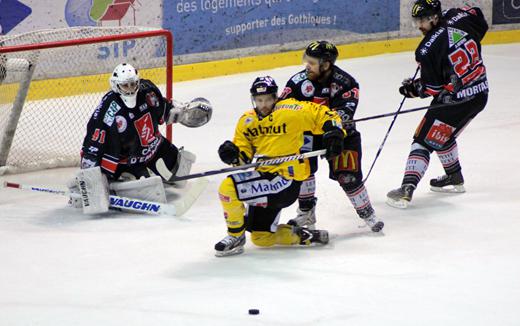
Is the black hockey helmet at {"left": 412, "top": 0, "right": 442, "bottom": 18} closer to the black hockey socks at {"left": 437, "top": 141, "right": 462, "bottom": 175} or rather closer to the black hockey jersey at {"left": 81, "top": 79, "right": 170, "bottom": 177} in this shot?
the black hockey socks at {"left": 437, "top": 141, "right": 462, "bottom": 175}

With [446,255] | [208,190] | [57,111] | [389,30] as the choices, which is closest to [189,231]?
[208,190]

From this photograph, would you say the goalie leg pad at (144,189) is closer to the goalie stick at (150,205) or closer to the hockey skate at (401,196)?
the goalie stick at (150,205)

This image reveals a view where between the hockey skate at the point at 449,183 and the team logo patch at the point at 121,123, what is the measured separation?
5.60 ft

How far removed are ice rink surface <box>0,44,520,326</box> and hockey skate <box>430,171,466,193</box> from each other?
6 centimetres

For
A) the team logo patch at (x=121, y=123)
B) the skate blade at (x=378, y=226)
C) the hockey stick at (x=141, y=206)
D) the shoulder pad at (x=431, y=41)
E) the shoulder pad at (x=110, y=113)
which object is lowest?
the skate blade at (x=378, y=226)

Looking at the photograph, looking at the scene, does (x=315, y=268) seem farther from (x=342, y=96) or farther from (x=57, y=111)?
(x=57, y=111)

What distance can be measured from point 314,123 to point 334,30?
5.00 metres

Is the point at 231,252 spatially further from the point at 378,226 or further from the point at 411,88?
the point at 411,88

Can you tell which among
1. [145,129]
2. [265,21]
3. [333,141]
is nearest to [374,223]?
[333,141]

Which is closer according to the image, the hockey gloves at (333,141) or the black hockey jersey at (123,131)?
the hockey gloves at (333,141)

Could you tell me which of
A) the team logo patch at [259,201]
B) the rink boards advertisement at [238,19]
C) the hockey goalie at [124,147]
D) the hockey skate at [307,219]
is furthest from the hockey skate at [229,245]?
the rink boards advertisement at [238,19]

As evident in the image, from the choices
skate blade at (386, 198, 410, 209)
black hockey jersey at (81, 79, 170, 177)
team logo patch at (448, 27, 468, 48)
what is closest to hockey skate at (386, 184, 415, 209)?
skate blade at (386, 198, 410, 209)

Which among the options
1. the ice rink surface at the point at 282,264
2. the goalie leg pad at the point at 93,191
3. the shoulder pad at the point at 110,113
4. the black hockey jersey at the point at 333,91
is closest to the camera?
the ice rink surface at the point at 282,264

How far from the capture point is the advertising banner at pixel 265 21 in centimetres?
871
